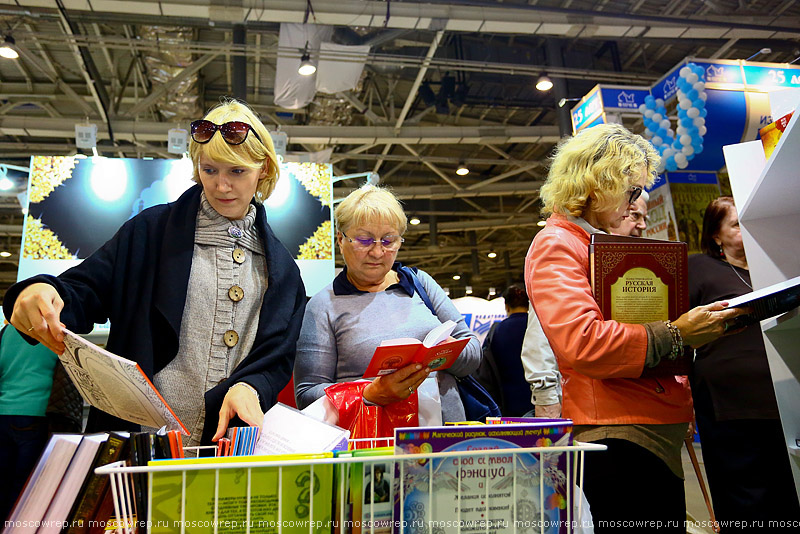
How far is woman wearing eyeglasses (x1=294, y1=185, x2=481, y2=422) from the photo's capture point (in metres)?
1.72

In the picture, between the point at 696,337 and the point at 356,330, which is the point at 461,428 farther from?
the point at 356,330

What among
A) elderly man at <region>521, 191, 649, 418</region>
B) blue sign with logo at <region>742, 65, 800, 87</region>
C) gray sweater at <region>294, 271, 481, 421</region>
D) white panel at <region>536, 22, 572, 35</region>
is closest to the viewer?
gray sweater at <region>294, 271, 481, 421</region>

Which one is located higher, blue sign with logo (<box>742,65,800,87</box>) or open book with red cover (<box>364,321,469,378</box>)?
blue sign with logo (<box>742,65,800,87</box>)

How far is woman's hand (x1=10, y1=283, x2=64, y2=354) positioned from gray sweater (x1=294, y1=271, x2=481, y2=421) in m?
0.71

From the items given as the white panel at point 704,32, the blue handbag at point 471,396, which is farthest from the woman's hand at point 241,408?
the white panel at point 704,32

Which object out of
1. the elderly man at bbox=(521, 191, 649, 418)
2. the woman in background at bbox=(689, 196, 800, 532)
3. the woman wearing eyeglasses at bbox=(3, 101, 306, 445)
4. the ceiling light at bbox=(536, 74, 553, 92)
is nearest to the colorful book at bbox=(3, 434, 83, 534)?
the woman wearing eyeglasses at bbox=(3, 101, 306, 445)

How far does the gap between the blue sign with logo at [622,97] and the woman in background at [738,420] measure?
3.40 m

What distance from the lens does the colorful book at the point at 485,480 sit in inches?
32.6

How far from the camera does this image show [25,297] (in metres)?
1.10

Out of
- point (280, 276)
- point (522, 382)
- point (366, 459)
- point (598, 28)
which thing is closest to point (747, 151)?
point (280, 276)

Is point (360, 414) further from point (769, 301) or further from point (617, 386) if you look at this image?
point (769, 301)

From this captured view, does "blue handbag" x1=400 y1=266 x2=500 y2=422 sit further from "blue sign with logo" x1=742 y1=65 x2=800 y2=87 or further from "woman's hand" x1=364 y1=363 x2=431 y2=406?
"blue sign with logo" x1=742 y1=65 x2=800 y2=87

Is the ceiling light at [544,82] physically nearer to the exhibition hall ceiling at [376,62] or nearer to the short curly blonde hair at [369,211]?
the exhibition hall ceiling at [376,62]

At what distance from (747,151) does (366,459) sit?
4.66ft
